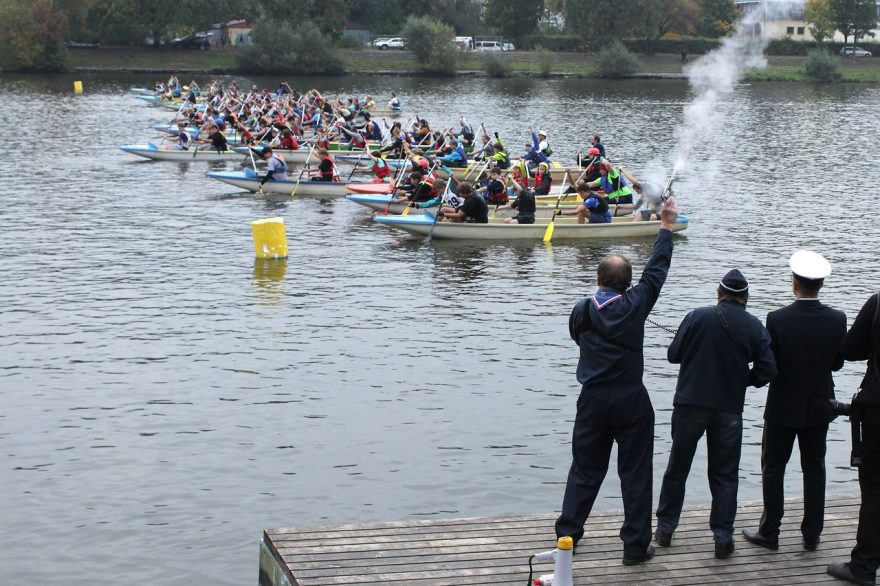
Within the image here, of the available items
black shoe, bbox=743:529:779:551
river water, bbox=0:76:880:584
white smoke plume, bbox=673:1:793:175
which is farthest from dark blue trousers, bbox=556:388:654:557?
white smoke plume, bbox=673:1:793:175

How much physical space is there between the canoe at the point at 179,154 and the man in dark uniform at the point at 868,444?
35242 mm

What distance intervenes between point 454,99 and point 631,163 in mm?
32696

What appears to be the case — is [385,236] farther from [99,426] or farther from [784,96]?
[784,96]

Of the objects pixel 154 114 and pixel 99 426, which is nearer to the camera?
pixel 99 426

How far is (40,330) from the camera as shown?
19.5 meters

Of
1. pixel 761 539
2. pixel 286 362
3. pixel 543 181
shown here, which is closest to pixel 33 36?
pixel 543 181

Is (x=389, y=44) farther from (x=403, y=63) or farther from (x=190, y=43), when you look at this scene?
(x=190, y=43)

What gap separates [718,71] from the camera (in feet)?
112

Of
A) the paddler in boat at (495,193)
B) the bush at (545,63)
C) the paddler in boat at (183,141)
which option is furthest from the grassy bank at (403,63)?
the paddler in boat at (495,193)

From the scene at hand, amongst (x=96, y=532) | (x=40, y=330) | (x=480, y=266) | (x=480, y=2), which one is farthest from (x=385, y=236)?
(x=480, y=2)

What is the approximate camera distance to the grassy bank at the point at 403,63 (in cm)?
9250

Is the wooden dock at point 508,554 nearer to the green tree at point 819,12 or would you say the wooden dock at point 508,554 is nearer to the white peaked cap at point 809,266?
the white peaked cap at point 809,266

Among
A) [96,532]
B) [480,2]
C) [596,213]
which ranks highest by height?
[480,2]

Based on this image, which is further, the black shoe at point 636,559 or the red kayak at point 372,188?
the red kayak at point 372,188
